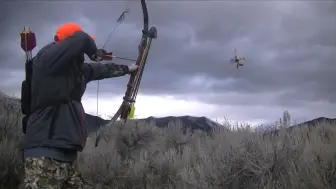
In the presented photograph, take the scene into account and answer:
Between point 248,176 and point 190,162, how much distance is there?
1.79 metres

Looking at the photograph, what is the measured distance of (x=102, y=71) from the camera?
5531mm

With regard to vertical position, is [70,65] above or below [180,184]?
above

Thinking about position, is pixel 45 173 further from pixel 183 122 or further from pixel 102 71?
pixel 183 122

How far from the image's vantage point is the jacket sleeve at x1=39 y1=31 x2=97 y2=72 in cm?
452

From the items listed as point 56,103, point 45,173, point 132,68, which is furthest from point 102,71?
point 45,173

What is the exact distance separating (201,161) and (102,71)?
2253 millimetres

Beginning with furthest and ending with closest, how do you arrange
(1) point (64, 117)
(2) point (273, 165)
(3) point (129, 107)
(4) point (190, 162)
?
(4) point (190, 162), (3) point (129, 107), (2) point (273, 165), (1) point (64, 117)

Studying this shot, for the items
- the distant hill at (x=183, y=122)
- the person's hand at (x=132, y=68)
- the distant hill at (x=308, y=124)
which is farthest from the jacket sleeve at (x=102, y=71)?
the distant hill at (x=308, y=124)

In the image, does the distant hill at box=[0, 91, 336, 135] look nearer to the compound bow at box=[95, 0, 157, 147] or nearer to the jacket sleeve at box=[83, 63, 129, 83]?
the compound bow at box=[95, 0, 157, 147]

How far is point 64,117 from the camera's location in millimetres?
4680

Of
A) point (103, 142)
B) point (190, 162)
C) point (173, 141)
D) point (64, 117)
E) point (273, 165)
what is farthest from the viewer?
point (173, 141)

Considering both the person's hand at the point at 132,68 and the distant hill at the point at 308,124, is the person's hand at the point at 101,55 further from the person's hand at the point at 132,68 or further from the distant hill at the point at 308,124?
the distant hill at the point at 308,124

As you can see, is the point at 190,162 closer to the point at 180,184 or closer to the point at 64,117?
the point at 180,184

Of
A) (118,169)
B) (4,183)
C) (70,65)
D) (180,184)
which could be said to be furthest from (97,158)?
(70,65)
